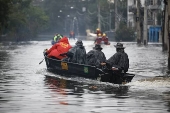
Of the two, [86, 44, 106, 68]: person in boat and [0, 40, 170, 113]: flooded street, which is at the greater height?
[86, 44, 106, 68]: person in boat


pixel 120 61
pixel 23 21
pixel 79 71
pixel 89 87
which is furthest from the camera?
pixel 23 21

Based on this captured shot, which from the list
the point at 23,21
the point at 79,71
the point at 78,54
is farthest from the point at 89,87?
the point at 23,21

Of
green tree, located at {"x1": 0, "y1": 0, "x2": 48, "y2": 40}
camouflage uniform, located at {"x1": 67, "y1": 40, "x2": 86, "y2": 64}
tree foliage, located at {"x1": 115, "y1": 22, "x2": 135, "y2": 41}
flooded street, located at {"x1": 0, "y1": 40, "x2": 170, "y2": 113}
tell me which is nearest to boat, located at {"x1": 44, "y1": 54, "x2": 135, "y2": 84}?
flooded street, located at {"x1": 0, "y1": 40, "x2": 170, "y2": 113}

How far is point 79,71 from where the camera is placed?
25922 millimetres

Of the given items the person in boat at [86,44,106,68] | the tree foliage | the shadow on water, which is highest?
the person in boat at [86,44,106,68]

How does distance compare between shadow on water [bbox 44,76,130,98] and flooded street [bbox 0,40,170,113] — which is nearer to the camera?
flooded street [bbox 0,40,170,113]

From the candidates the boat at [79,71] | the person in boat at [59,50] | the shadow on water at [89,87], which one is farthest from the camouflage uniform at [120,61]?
the person in boat at [59,50]

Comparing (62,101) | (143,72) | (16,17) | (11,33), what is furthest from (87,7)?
(62,101)

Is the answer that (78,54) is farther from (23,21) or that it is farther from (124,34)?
(124,34)

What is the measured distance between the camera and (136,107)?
1633 centimetres

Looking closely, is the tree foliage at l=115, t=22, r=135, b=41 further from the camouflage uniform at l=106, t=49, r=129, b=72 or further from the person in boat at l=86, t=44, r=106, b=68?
the camouflage uniform at l=106, t=49, r=129, b=72

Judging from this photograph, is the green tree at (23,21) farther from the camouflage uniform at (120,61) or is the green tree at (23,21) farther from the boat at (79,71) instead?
the camouflage uniform at (120,61)

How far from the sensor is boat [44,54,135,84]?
23.5 meters

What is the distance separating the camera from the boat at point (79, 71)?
23.5m
